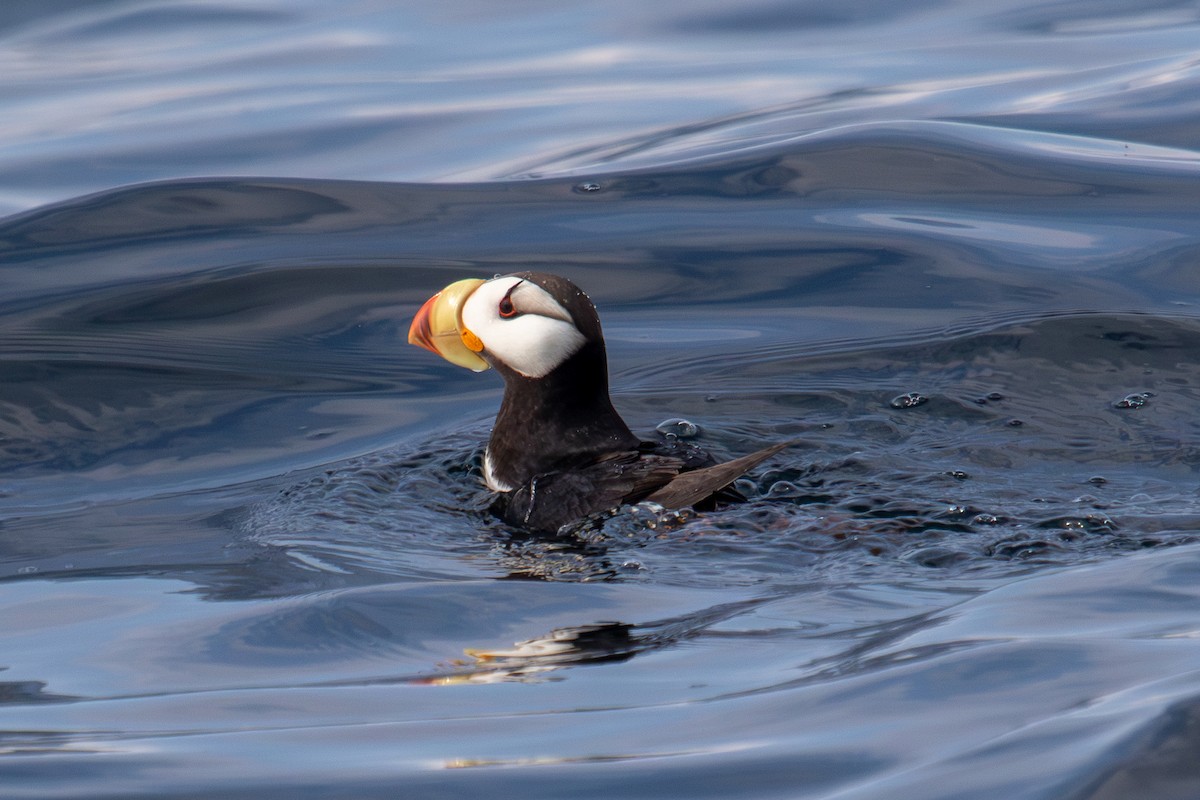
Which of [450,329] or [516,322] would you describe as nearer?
[516,322]

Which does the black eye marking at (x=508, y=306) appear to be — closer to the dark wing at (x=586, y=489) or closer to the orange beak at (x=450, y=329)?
the orange beak at (x=450, y=329)

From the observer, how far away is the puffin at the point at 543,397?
547 centimetres

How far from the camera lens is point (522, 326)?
5.68 m

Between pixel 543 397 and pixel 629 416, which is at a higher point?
pixel 543 397

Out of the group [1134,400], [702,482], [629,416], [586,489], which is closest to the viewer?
[702,482]

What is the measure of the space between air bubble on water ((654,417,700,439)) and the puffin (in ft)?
2.07

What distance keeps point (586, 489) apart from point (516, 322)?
0.78 meters

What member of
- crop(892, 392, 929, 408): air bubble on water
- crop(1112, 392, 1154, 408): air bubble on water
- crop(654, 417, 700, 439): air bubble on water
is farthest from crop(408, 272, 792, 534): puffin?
crop(1112, 392, 1154, 408): air bubble on water

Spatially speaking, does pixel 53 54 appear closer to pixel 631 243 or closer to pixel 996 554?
pixel 631 243

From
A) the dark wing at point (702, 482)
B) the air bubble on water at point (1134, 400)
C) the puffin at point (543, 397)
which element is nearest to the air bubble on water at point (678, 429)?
the puffin at point (543, 397)

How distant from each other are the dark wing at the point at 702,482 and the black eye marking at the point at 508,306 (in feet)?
3.36

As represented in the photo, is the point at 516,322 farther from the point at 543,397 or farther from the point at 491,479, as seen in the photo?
the point at 491,479

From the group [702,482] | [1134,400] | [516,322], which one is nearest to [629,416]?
[516,322]

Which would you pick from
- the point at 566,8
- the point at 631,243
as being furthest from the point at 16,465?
the point at 566,8
